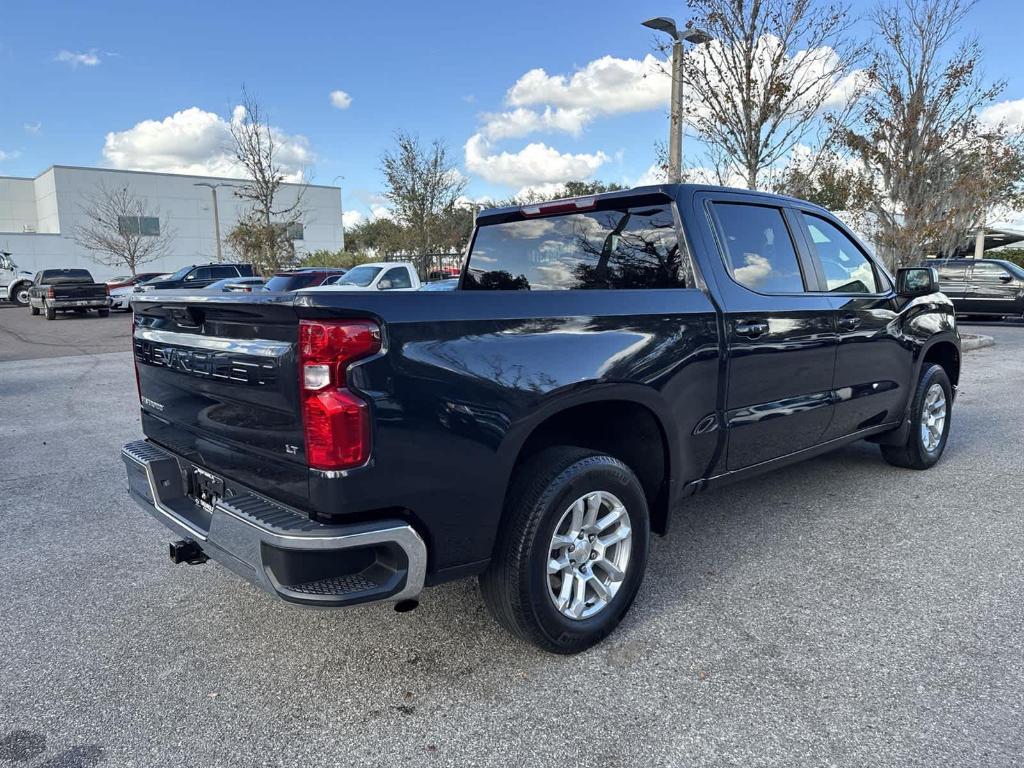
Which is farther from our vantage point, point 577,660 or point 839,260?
point 839,260

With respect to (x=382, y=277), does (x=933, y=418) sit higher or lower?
lower

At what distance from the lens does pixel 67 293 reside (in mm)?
24391

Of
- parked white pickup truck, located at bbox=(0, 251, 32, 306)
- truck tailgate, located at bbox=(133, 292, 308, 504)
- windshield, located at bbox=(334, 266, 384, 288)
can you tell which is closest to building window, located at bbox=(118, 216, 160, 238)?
parked white pickup truck, located at bbox=(0, 251, 32, 306)

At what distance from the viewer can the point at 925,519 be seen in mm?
4387

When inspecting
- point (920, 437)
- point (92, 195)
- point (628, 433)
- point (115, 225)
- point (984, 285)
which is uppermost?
point (92, 195)

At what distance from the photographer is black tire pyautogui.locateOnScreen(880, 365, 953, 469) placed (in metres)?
5.15

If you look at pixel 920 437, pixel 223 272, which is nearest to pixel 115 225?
pixel 223 272

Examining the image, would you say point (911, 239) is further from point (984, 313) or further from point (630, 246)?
point (630, 246)

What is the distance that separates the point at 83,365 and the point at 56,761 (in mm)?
12311

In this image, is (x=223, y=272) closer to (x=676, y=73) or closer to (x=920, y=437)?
(x=676, y=73)

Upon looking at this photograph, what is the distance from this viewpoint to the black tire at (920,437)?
515cm

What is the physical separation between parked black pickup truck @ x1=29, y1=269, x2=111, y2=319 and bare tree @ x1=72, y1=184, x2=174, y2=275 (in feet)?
74.7

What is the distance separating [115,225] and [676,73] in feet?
160

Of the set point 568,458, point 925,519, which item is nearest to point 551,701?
point 568,458
